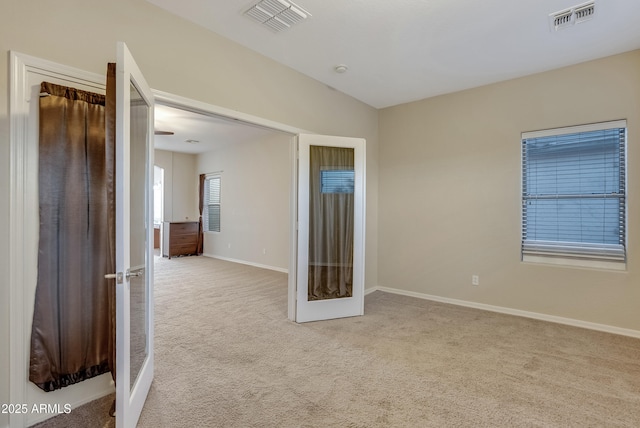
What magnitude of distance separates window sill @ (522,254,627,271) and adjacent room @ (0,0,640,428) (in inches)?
0.9

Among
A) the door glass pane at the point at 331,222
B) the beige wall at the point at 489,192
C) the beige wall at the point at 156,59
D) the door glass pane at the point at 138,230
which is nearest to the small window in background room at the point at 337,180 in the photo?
the door glass pane at the point at 331,222

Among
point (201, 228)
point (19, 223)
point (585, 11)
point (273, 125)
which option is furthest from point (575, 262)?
point (201, 228)

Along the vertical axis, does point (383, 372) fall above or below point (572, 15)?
A: below

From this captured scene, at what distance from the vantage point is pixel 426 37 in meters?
2.88

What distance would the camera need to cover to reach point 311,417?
1.94 meters

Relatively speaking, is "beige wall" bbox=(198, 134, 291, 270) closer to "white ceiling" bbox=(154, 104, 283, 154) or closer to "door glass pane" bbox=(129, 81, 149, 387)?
"white ceiling" bbox=(154, 104, 283, 154)

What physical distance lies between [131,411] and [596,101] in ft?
16.1

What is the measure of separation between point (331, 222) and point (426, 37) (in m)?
2.13

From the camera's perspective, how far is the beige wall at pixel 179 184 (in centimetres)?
862

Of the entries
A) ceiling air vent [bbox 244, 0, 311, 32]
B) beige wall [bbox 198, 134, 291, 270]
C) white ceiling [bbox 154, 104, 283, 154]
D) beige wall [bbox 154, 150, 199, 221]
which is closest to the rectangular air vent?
ceiling air vent [bbox 244, 0, 311, 32]

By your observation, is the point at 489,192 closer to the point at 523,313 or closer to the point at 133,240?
the point at 523,313

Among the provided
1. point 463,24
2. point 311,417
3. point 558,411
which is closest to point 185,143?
point 463,24

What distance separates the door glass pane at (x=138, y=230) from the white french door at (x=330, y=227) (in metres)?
1.68

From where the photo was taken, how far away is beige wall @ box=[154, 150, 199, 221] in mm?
8625
